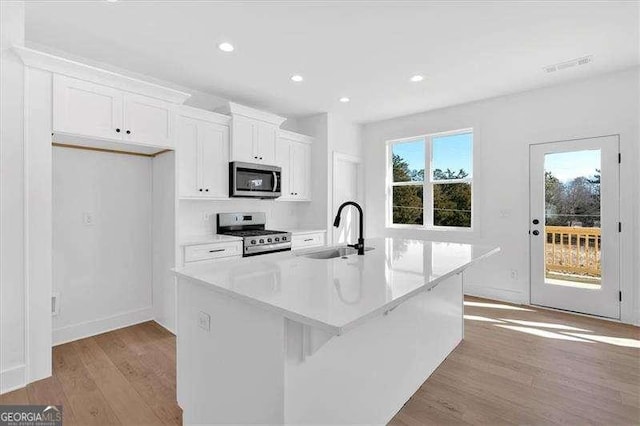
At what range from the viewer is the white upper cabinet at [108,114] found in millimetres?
2453

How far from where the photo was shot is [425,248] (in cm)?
245

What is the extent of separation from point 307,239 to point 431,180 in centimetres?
212

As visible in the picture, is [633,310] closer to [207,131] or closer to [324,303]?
[324,303]

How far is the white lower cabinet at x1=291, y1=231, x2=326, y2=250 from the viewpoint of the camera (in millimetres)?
4359

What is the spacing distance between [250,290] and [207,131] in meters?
2.82

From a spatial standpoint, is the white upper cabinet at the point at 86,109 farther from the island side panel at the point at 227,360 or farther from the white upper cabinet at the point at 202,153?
the island side panel at the point at 227,360

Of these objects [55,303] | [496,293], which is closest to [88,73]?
[55,303]

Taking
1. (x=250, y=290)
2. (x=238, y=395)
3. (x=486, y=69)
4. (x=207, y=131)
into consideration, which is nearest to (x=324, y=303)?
(x=250, y=290)

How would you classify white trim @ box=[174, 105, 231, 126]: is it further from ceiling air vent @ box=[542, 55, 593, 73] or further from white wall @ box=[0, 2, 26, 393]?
ceiling air vent @ box=[542, 55, 593, 73]

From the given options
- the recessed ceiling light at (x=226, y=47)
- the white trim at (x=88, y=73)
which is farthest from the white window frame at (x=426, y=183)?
the white trim at (x=88, y=73)

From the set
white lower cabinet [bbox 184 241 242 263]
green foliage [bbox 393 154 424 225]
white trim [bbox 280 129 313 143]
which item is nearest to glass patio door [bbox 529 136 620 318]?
green foliage [bbox 393 154 424 225]

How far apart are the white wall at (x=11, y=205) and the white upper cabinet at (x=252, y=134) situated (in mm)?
1907

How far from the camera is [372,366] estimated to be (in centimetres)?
166

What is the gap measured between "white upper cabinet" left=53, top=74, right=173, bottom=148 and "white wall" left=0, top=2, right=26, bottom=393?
24cm
